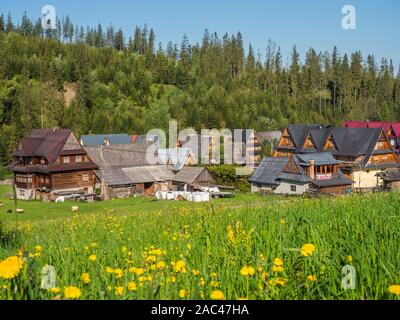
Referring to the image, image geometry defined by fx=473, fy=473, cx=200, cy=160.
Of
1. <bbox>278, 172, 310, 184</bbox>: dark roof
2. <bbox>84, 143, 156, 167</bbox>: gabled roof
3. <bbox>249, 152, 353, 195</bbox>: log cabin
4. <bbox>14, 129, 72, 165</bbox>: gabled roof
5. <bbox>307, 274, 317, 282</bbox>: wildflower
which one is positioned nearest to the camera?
<bbox>307, 274, 317, 282</bbox>: wildflower

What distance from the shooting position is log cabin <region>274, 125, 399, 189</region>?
188ft

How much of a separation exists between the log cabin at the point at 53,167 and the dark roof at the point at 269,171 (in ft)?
61.4

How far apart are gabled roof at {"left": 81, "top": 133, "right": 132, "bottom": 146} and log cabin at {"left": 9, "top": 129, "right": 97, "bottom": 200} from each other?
21.8m

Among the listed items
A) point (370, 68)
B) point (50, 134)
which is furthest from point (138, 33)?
point (50, 134)

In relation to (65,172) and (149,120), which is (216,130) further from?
(65,172)

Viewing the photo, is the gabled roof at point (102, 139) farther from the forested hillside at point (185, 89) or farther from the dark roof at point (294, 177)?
the dark roof at point (294, 177)

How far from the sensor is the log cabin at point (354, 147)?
57.4 metres

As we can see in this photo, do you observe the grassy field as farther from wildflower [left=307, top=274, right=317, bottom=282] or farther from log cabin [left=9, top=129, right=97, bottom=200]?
log cabin [left=9, top=129, right=97, bottom=200]

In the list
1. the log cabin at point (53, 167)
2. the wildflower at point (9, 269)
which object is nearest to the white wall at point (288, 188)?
the log cabin at point (53, 167)

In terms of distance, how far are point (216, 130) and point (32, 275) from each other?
84680mm

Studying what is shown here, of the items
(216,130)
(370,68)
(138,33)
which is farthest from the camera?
(138,33)

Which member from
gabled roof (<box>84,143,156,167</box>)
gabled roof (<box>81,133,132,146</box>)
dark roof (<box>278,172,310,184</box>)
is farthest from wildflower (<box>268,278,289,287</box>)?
gabled roof (<box>81,133,132,146</box>)

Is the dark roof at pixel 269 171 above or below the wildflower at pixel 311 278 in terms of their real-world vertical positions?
below

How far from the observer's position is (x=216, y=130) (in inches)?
3460
